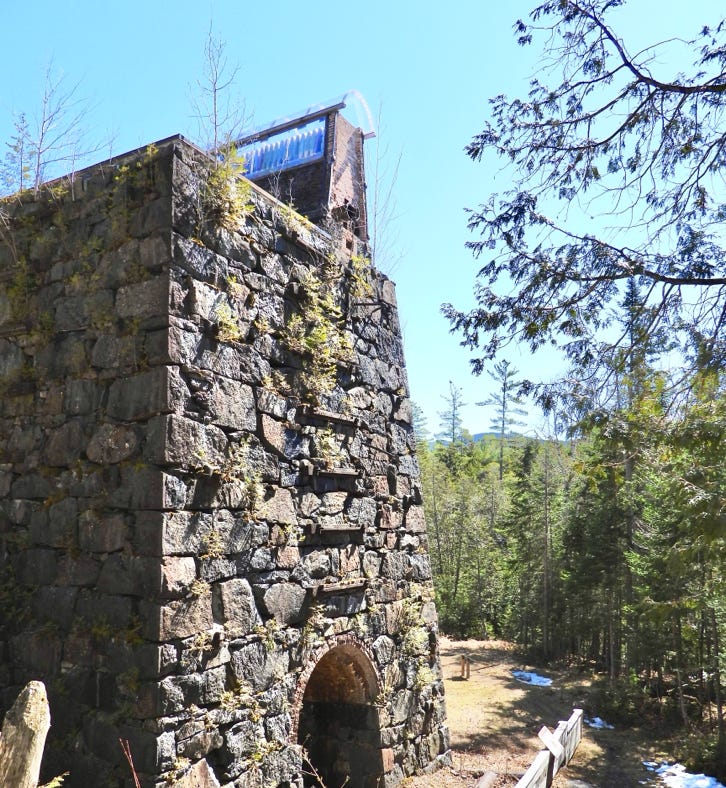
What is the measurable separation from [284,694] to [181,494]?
1764mm

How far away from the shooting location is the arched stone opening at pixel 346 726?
19.2 ft

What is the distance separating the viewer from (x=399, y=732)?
6105mm

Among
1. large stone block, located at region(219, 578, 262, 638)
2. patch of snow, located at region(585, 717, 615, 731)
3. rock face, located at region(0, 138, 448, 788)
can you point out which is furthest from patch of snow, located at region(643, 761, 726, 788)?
large stone block, located at region(219, 578, 262, 638)

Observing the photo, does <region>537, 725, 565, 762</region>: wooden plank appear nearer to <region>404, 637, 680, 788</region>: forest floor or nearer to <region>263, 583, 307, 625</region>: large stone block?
<region>404, 637, 680, 788</region>: forest floor

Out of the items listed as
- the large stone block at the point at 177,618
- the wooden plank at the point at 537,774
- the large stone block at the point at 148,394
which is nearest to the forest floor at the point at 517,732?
the wooden plank at the point at 537,774

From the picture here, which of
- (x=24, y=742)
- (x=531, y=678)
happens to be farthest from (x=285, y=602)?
(x=531, y=678)

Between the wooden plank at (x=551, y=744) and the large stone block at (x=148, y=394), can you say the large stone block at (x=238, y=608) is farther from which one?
the wooden plank at (x=551, y=744)

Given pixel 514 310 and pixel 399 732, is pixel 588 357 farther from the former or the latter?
pixel 399 732

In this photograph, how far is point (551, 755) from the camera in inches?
299

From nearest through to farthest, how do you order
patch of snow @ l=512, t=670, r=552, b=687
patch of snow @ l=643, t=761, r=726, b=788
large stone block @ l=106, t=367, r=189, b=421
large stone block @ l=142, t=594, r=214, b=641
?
large stone block @ l=142, t=594, r=214, b=641, large stone block @ l=106, t=367, r=189, b=421, patch of snow @ l=643, t=761, r=726, b=788, patch of snow @ l=512, t=670, r=552, b=687

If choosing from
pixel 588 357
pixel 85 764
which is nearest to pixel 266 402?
pixel 85 764

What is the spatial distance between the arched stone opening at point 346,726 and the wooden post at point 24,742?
3546 millimetres

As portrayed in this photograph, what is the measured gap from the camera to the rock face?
402 centimetres

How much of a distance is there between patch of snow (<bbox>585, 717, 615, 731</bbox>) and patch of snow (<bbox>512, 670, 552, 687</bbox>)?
267 cm
